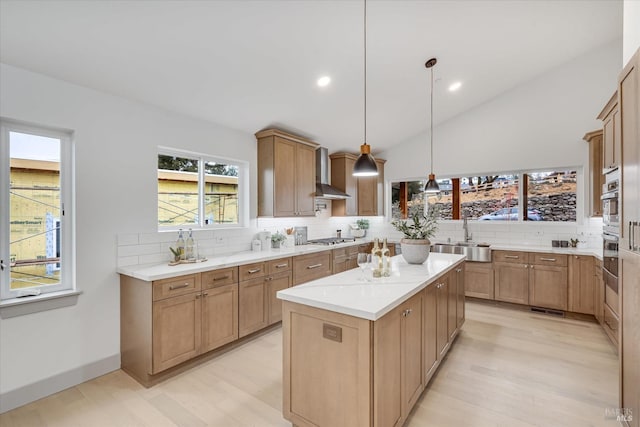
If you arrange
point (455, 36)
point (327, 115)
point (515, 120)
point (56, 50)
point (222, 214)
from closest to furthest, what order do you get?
point (56, 50), point (455, 36), point (222, 214), point (327, 115), point (515, 120)

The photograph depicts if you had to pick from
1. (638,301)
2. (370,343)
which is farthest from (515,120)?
(370,343)

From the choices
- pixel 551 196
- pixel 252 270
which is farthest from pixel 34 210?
pixel 551 196

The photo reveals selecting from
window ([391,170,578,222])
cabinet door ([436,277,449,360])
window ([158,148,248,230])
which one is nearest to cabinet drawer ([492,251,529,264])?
window ([391,170,578,222])

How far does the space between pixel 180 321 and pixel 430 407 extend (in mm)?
2093

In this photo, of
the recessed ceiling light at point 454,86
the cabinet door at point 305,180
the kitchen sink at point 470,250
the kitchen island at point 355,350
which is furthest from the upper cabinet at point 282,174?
the kitchen sink at point 470,250

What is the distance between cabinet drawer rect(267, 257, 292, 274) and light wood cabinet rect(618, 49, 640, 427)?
9.49 ft

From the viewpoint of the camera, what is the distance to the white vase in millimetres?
2754

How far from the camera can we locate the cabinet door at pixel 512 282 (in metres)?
4.16

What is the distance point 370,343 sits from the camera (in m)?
1.52

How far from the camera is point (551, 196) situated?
4.56m

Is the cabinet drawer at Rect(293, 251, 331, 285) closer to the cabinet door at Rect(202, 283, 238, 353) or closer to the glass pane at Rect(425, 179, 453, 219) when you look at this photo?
the cabinet door at Rect(202, 283, 238, 353)

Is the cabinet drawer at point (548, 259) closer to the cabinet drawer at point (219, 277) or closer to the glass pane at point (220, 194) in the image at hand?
the cabinet drawer at point (219, 277)

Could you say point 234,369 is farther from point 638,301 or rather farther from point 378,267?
point 638,301

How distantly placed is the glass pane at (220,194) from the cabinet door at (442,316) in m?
2.62
